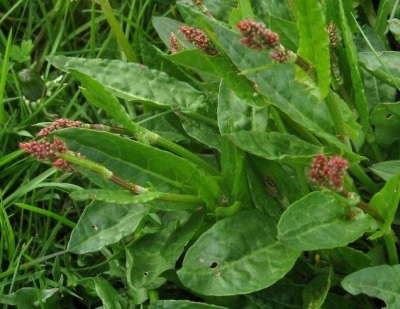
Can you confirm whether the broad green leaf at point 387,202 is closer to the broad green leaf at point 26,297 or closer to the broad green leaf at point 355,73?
the broad green leaf at point 355,73

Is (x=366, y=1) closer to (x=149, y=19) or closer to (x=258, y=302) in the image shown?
(x=149, y=19)

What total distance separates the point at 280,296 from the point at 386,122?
527 millimetres

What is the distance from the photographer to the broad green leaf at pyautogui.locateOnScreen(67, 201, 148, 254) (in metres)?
1.79

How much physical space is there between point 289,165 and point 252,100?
213 millimetres

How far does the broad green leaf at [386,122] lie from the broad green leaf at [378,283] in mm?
455

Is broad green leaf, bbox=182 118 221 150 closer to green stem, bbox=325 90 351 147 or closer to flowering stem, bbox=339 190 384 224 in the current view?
green stem, bbox=325 90 351 147

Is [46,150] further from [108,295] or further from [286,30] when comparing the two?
[286,30]

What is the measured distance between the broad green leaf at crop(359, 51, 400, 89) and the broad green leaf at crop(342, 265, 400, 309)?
0.51 metres

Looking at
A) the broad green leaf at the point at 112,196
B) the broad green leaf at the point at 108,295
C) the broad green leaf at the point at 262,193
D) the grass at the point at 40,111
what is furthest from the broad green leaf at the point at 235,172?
the grass at the point at 40,111

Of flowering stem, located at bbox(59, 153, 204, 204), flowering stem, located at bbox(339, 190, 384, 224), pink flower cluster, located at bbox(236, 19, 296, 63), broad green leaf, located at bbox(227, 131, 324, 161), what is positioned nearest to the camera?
pink flower cluster, located at bbox(236, 19, 296, 63)

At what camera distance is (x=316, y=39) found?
1.47 m

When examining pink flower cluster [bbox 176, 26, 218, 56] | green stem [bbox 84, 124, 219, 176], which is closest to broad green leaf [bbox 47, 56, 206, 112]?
green stem [bbox 84, 124, 219, 176]

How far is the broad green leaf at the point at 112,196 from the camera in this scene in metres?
1.48

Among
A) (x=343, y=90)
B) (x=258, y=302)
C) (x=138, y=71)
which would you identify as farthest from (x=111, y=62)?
(x=258, y=302)
